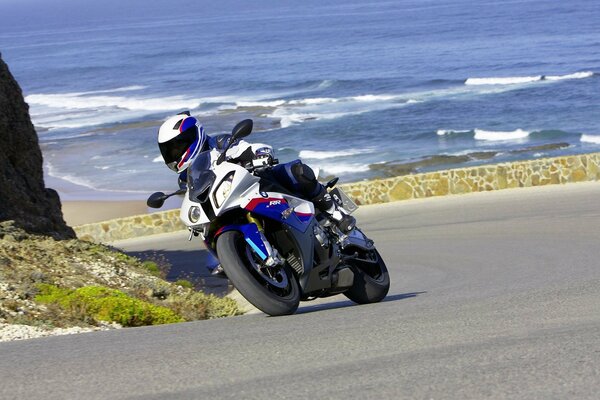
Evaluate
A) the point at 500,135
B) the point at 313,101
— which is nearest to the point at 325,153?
the point at 500,135

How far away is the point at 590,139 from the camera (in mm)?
48438

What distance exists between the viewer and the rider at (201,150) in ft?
28.1

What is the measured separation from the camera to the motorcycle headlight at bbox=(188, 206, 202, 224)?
809 centimetres

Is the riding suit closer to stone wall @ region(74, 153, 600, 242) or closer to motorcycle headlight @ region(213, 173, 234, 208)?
motorcycle headlight @ region(213, 173, 234, 208)

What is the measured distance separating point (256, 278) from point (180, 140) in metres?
1.36

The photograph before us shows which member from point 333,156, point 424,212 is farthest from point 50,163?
point 424,212

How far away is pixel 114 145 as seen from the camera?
57.5 m

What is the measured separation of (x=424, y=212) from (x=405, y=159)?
2335 centimetres

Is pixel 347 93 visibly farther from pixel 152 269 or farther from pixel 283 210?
pixel 283 210

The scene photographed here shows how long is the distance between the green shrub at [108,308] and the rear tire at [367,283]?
217cm

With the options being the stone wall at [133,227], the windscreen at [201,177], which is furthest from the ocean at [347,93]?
the windscreen at [201,177]

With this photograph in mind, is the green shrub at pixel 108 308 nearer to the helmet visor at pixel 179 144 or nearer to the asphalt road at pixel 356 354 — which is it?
the asphalt road at pixel 356 354

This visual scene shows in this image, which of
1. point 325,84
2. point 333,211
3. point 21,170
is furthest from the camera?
point 325,84

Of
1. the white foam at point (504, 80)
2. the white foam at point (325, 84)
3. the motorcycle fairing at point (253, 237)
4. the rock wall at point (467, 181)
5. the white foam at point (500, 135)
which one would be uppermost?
the motorcycle fairing at point (253, 237)
